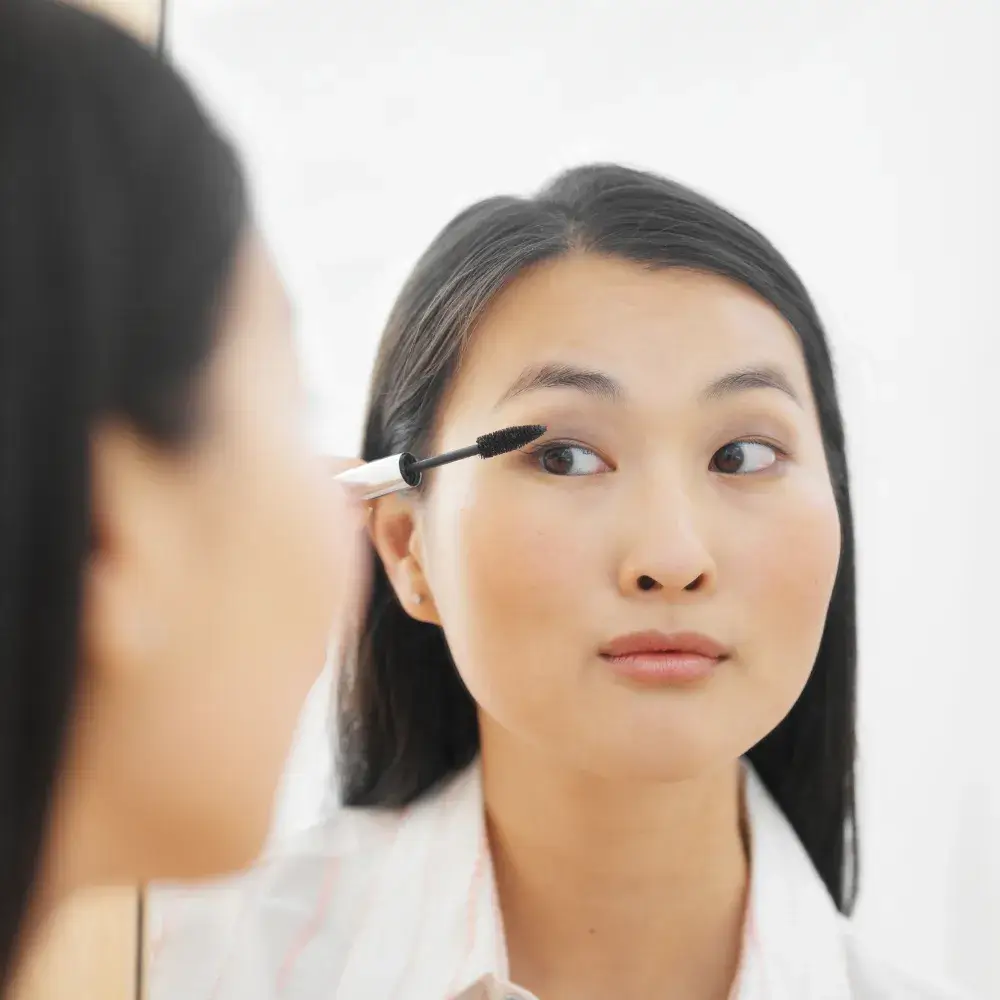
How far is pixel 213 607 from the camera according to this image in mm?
453

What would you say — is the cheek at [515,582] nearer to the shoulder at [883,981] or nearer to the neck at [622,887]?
the neck at [622,887]

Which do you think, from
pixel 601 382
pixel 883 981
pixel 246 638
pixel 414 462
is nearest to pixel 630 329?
pixel 601 382

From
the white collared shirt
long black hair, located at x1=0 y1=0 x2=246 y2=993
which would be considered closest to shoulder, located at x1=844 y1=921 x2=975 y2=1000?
the white collared shirt

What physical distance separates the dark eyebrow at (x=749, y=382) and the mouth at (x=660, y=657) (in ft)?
0.45

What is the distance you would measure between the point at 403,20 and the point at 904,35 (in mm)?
389

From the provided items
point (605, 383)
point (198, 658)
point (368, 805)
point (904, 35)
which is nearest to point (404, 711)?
point (368, 805)

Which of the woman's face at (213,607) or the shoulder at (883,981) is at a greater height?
the woman's face at (213,607)

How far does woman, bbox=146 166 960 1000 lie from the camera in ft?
2.13

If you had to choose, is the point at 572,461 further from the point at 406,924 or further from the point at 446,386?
the point at 406,924

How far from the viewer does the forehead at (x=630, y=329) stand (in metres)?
0.67

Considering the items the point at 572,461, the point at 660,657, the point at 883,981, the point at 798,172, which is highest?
the point at 798,172

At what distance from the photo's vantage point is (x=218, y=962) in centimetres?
80

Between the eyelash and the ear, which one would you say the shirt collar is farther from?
the eyelash

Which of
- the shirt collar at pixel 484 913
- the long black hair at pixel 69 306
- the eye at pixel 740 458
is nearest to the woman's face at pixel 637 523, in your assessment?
the eye at pixel 740 458
